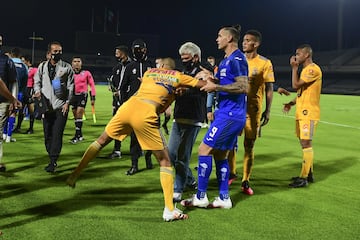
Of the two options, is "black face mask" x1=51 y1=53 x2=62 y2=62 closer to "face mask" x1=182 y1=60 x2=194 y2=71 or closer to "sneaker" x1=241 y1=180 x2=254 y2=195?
"face mask" x1=182 y1=60 x2=194 y2=71

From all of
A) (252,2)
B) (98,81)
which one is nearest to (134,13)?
(98,81)

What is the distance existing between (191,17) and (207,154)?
215ft

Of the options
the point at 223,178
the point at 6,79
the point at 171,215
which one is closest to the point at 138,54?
the point at 6,79

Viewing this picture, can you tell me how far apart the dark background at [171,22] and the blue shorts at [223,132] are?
2286 inches

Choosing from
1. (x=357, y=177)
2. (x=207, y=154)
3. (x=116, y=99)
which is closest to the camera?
(x=207, y=154)

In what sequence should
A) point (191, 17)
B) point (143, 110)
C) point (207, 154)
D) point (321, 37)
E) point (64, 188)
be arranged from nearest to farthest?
1. point (143, 110)
2. point (207, 154)
3. point (64, 188)
4. point (321, 37)
5. point (191, 17)

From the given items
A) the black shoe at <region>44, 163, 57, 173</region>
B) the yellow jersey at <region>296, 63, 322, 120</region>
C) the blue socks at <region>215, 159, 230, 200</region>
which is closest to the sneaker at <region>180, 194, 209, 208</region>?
the blue socks at <region>215, 159, 230, 200</region>

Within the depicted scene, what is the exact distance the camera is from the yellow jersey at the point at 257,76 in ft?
20.3

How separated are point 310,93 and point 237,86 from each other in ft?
7.68

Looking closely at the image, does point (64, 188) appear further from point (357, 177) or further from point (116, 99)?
point (357, 177)

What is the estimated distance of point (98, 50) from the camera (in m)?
68.2

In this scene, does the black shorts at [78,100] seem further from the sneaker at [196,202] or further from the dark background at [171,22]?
the dark background at [171,22]

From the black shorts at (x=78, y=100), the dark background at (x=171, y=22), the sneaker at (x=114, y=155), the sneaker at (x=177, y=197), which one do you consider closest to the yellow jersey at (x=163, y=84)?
the sneaker at (x=177, y=197)

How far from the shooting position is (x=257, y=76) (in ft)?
20.3
